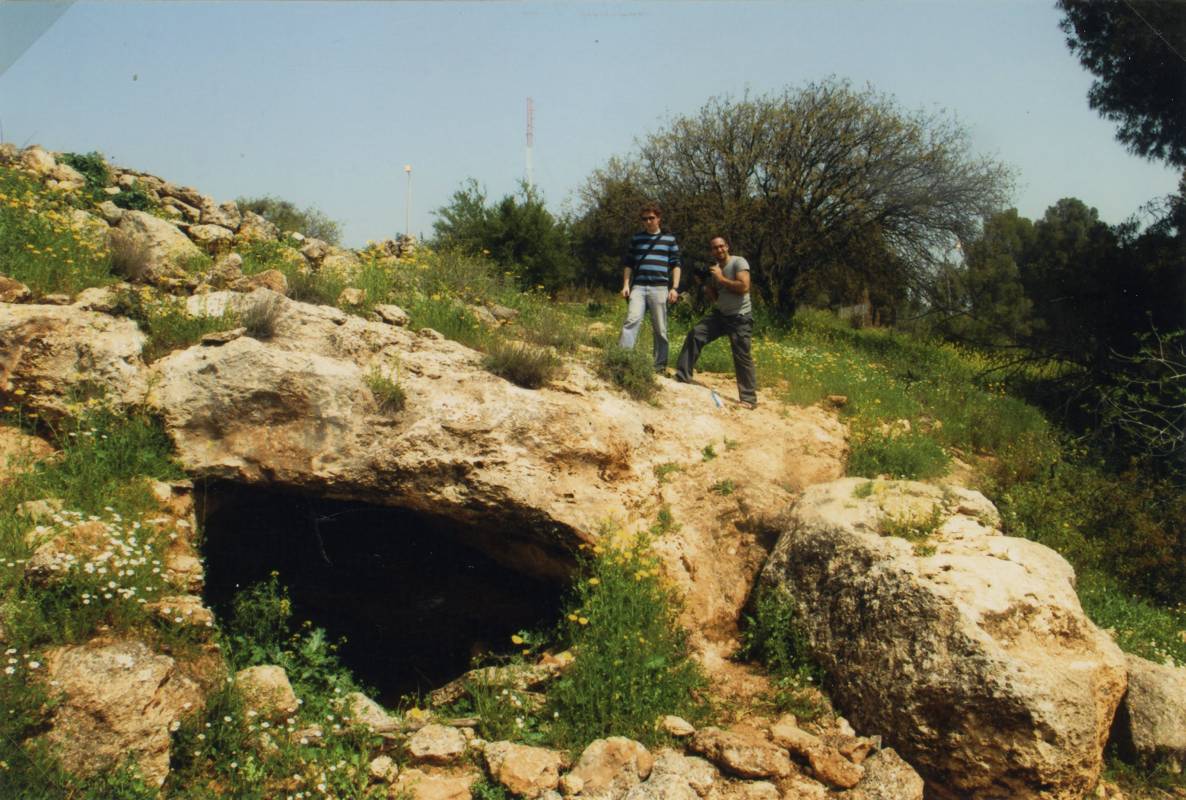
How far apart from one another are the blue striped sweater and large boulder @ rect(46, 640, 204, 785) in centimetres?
542

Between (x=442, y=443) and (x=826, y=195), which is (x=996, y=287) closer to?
(x=826, y=195)

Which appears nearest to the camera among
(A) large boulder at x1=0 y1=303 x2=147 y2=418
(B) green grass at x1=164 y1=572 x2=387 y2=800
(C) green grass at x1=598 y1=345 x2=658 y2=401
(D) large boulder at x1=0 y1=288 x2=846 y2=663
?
(B) green grass at x1=164 y1=572 x2=387 y2=800

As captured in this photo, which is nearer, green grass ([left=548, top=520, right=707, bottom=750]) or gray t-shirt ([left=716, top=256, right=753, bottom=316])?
green grass ([left=548, top=520, right=707, bottom=750])

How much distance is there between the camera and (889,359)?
1330 cm

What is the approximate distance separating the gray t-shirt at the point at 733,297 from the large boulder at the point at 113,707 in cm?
561

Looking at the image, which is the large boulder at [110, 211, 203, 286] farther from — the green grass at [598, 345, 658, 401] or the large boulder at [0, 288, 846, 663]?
the green grass at [598, 345, 658, 401]

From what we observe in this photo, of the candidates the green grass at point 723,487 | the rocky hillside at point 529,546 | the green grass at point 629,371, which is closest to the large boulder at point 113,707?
the rocky hillside at point 529,546

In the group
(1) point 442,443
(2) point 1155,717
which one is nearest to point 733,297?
(1) point 442,443

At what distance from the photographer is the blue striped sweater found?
838 cm

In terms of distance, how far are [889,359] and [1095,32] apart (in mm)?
5258

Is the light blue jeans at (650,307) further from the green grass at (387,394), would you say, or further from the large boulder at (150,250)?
the large boulder at (150,250)

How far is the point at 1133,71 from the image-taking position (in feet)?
38.3

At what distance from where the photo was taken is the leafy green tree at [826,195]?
16.2m

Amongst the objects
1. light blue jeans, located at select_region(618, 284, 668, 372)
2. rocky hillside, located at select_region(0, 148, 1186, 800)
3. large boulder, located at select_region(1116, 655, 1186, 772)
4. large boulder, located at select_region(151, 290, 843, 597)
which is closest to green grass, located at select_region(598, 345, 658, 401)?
rocky hillside, located at select_region(0, 148, 1186, 800)
